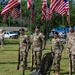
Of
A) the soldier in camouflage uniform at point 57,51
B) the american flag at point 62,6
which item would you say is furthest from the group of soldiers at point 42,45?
the american flag at point 62,6

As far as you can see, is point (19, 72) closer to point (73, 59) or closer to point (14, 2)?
point (73, 59)

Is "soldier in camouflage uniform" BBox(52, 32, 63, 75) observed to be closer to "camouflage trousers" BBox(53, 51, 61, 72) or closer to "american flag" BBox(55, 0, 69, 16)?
"camouflage trousers" BBox(53, 51, 61, 72)

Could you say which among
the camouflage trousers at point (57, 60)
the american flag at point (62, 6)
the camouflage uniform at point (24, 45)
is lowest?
the camouflage trousers at point (57, 60)

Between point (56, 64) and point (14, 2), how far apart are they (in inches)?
204

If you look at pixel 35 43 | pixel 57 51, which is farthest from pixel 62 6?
pixel 57 51

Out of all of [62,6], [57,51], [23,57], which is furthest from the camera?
[62,6]

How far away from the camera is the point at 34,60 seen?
1443cm

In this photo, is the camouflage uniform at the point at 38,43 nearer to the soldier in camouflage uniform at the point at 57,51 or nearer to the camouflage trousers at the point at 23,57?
the camouflage trousers at the point at 23,57

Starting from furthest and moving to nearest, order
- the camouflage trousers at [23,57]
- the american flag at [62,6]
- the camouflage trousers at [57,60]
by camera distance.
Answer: the american flag at [62,6], the camouflage trousers at [23,57], the camouflage trousers at [57,60]

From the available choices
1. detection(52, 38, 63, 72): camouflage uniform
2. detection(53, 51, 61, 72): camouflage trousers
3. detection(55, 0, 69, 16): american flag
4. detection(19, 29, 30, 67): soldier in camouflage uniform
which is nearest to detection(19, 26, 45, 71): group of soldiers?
detection(19, 29, 30, 67): soldier in camouflage uniform

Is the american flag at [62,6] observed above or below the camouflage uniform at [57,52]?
above

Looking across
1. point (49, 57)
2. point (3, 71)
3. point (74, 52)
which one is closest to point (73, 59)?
point (74, 52)

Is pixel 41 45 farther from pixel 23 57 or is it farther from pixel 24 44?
pixel 23 57

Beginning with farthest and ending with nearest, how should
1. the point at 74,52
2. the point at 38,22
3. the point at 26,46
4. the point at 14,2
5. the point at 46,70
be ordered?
1. the point at 38,22
2. the point at 14,2
3. the point at 26,46
4. the point at 74,52
5. the point at 46,70
